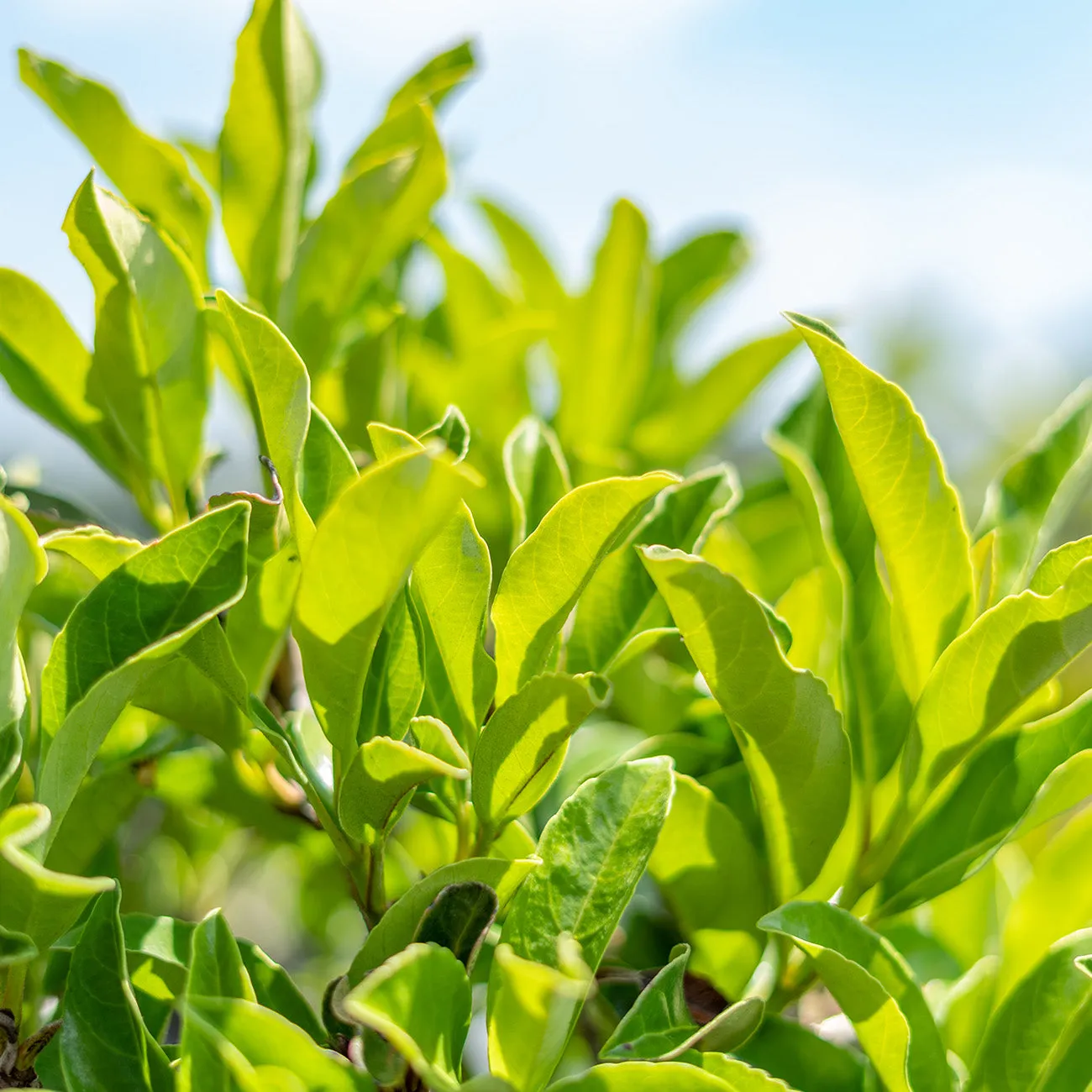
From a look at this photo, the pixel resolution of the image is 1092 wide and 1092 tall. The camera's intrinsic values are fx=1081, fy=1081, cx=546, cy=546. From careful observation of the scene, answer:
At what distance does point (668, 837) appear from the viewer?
2.68 feet

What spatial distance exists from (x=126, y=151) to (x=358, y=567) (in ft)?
2.16

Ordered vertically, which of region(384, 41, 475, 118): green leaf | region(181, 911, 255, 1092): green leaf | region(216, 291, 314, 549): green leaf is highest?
region(384, 41, 475, 118): green leaf

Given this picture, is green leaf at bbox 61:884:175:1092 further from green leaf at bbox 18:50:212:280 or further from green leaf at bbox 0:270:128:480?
green leaf at bbox 18:50:212:280

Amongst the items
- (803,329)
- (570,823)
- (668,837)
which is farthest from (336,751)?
(803,329)

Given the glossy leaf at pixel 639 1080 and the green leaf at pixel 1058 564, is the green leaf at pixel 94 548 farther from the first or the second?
the green leaf at pixel 1058 564

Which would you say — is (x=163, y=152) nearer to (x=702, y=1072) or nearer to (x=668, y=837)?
(x=668, y=837)

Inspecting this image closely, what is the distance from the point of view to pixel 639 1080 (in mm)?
571

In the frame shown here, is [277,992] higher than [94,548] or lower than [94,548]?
lower

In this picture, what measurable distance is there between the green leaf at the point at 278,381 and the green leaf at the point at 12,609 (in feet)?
0.47

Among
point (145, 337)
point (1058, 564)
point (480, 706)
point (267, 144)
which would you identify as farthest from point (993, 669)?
point (267, 144)

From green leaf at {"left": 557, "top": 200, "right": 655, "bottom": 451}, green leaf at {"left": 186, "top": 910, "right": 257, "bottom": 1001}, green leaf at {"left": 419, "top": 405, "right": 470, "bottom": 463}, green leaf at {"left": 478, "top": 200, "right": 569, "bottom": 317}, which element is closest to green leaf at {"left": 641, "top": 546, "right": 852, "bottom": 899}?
green leaf at {"left": 419, "top": 405, "right": 470, "bottom": 463}

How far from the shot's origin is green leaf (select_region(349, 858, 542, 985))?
0.66 meters

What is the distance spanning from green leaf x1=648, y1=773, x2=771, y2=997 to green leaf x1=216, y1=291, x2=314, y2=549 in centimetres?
35

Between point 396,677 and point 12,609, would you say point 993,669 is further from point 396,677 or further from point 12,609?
point 12,609
